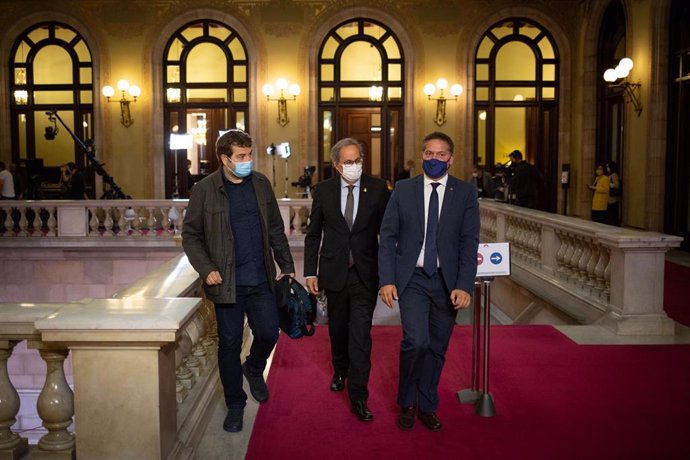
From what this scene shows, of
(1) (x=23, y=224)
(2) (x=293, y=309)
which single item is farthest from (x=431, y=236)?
(1) (x=23, y=224)

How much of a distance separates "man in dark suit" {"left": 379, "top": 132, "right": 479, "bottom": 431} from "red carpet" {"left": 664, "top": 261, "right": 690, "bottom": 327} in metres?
4.11

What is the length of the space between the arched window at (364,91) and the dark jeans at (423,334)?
1562 cm

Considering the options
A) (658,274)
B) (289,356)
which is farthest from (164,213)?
(658,274)

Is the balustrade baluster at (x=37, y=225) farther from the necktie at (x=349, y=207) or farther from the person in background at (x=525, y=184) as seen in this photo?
the necktie at (x=349, y=207)

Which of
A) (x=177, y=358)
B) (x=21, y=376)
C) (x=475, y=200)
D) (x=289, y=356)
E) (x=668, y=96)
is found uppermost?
(x=668, y=96)

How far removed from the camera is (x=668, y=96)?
14.1 metres

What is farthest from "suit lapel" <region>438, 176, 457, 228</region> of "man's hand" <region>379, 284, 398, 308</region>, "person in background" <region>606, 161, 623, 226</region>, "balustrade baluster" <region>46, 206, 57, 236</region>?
"balustrade baluster" <region>46, 206, 57, 236</region>

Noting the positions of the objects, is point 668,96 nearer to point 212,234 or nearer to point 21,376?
point 212,234

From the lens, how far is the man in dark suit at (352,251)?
4.87 meters

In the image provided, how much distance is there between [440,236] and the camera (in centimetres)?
450

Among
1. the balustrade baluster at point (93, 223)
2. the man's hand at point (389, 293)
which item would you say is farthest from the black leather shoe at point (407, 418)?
the balustrade baluster at point (93, 223)

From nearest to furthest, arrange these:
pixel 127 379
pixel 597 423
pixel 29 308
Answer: pixel 127 379
pixel 29 308
pixel 597 423

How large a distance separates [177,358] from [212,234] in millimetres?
798

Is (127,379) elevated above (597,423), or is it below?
above
